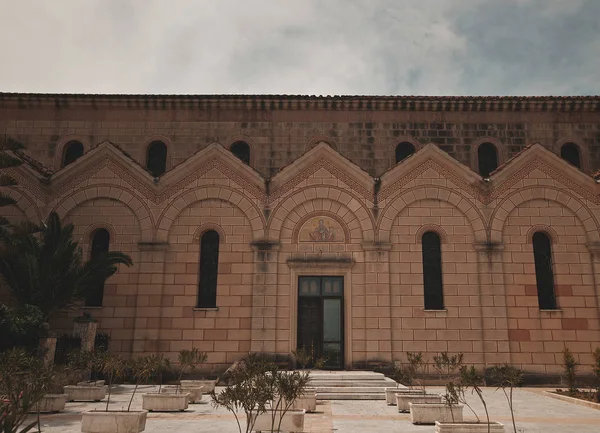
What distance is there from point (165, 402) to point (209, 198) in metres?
9.63

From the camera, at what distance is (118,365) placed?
13.9 meters

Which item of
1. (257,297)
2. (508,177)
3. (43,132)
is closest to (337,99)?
(508,177)

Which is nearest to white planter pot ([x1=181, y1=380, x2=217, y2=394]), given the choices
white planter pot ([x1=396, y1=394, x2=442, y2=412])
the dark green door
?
the dark green door

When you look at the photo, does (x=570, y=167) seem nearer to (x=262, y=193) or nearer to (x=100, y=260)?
(x=262, y=193)

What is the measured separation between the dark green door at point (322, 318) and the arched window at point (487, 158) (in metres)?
8.67

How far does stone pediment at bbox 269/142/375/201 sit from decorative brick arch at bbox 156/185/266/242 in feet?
3.27

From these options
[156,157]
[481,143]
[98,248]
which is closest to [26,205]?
[98,248]

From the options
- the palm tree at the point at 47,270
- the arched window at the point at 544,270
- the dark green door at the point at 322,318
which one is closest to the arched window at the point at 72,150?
the palm tree at the point at 47,270

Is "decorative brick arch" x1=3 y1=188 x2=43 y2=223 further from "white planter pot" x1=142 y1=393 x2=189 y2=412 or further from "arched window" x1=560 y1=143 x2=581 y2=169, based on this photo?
"arched window" x1=560 y1=143 x2=581 y2=169

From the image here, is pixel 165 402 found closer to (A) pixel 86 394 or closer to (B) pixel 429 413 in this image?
(A) pixel 86 394

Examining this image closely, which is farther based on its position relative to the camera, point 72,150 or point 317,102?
point 72,150

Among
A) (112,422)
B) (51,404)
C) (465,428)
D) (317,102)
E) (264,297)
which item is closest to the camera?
(465,428)

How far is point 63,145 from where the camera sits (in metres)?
24.8

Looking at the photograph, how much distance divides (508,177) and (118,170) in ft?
51.7
